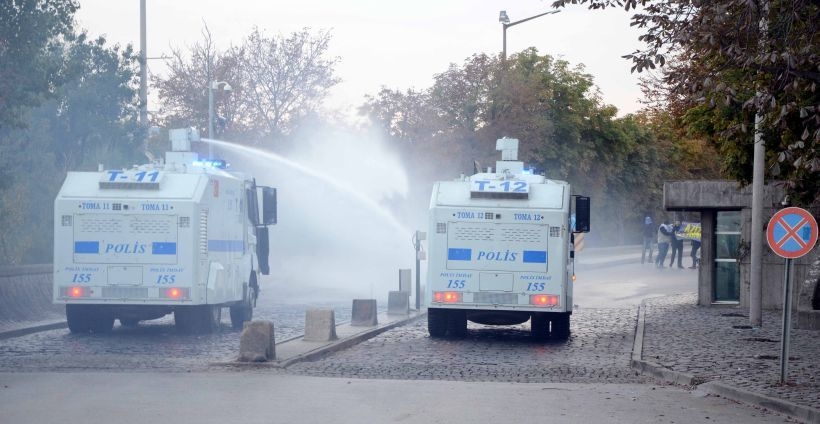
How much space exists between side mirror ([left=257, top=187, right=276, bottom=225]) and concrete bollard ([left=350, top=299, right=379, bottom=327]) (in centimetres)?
243

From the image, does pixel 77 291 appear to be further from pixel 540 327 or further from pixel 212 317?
pixel 540 327

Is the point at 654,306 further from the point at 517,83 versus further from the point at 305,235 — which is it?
the point at 305,235

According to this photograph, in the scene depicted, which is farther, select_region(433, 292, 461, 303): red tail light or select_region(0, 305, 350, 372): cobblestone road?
select_region(433, 292, 461, 303): red tail light

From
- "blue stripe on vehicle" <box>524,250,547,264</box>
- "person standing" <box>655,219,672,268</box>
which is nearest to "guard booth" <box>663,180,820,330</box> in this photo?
"blue stripe on vehicle" <box>524,250,547,264</box>

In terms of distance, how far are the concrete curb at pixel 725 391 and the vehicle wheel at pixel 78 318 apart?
30.7ft

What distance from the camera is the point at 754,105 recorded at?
1242 cm

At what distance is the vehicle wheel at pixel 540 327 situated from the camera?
2133cm

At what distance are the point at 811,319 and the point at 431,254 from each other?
776cm

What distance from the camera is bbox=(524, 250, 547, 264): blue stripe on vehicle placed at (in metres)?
20.6

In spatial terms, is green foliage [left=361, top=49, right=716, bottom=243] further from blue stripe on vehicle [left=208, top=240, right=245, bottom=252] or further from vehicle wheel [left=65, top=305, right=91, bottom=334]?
vehicle wheel [left=65, top=305, right=91, bottom=334]

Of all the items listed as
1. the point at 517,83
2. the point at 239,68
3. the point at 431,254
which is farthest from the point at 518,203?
the point at 239,68

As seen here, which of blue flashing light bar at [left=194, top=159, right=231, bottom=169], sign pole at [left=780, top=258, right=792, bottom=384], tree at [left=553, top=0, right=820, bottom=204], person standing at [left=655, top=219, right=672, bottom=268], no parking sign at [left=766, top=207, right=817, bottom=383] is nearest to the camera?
tree at [left=553, top=0, right=820, bottom=204]

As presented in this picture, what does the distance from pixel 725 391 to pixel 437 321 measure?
7.85 metres

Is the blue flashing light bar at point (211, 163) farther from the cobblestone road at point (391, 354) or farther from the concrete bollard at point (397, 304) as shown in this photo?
the concrete bollard at point (397, 304)
